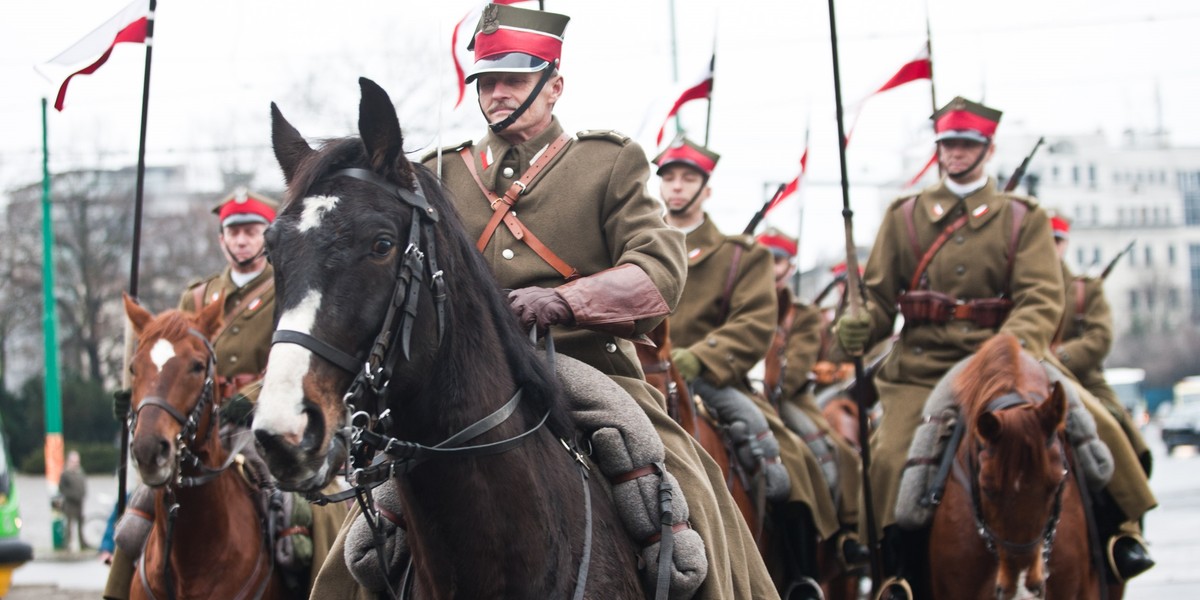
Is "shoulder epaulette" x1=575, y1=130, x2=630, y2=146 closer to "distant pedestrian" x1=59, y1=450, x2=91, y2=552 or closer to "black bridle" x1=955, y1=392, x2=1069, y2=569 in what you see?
"black bridle" x1=955, y1=392, x2=1069, y2=569

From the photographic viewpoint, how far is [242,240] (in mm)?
9352

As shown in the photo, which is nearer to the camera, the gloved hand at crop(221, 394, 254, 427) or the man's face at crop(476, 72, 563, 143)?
the man's face at crop(476, 72, 563, 143)

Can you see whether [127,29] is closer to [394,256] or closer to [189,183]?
[394,256]

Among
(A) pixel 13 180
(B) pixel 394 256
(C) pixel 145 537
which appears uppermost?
(A) pixel 13 180

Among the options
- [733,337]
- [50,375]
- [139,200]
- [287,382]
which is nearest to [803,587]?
[733,337]

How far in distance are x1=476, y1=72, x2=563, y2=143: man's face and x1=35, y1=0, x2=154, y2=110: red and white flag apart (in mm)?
3016

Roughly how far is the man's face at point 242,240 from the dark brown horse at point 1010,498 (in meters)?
4.73

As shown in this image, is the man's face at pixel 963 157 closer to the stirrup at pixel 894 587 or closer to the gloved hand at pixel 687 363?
the gloved hand at pixel 687 363

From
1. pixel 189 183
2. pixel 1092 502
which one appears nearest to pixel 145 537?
pixel 1092 502

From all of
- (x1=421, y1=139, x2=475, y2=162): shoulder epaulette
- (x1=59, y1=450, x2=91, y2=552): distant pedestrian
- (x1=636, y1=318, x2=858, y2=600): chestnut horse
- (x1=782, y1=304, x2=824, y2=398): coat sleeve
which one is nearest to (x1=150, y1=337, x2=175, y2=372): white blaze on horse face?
(x1=636, y1=318, x2=858, y2=600): chestnut horse

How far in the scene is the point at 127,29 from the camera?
290 inches

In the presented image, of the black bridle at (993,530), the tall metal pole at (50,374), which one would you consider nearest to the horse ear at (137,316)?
the black bridle at (993,530)

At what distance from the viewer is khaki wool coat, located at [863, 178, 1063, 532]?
25.9 ft

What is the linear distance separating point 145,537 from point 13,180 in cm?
2519
